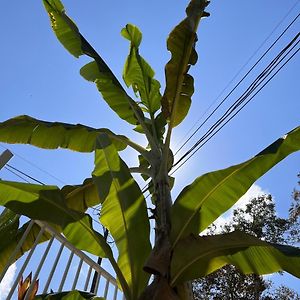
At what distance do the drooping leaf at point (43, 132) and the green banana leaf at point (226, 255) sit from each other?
153 cm

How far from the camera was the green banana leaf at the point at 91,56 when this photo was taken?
376 cm

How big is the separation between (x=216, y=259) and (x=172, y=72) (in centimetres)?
187

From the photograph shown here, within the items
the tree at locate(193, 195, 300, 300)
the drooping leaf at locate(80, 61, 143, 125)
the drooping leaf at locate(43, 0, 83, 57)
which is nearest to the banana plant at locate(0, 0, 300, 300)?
the drooping leaf at locate(80, 61, 143, 125)

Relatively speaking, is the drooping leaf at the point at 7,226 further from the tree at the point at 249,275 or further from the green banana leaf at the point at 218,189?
the tree at the point at 249,275

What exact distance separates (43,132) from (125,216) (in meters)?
1.47

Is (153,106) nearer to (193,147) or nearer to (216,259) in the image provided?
(193,147)

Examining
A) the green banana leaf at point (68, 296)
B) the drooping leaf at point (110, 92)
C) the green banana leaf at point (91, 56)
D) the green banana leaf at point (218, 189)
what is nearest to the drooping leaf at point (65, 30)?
the green banana leaf at point (91, 56)

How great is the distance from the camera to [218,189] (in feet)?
7.72

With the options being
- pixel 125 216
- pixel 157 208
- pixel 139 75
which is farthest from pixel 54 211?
pixel 139 75

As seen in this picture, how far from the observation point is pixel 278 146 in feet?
Result: 7.73

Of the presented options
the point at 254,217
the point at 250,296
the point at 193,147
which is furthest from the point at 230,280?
the point at 193,147

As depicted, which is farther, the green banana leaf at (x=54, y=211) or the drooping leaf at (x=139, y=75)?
the drooping leaf at (x=139, y=75)

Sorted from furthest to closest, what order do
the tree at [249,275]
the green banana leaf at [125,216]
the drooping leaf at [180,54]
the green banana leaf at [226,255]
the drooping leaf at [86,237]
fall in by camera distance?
the tree at [249,275]
the drooping leaf at [180,54]
the drooping leaf at [86,237]
the green banana leaf at [125,216]
the green banana leaf at [226,255]

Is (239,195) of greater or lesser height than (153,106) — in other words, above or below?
below
